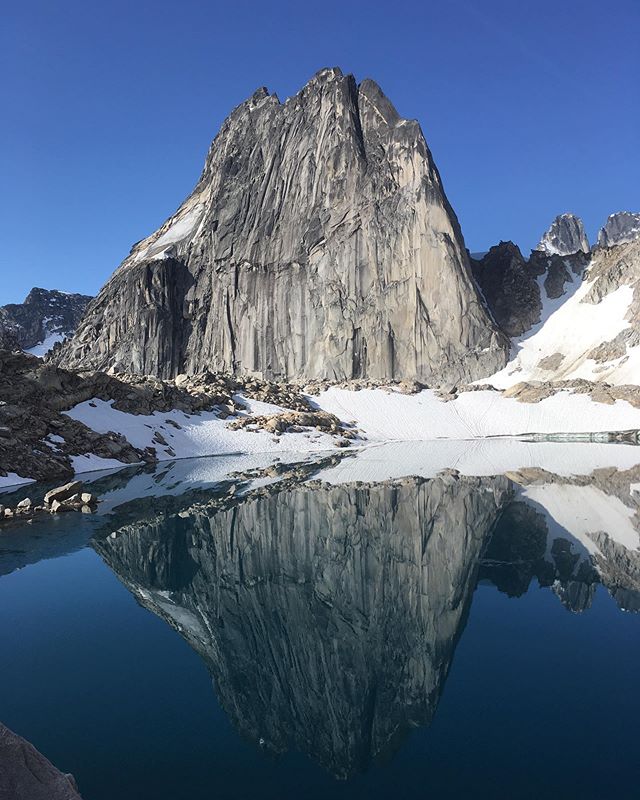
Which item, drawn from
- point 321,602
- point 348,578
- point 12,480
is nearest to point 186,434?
point 12,480

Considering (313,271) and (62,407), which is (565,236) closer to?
(313,271)

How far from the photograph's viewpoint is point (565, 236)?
15338cm

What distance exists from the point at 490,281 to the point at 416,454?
2285 inches

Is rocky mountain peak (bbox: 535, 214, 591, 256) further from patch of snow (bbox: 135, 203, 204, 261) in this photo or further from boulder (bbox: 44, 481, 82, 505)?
boulder (bbox: 44, 481, 82, 505)

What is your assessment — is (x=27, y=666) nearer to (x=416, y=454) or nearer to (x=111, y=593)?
(x=111, y=593)

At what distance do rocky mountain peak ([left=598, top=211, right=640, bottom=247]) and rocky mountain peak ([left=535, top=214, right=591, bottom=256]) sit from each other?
5922 mm

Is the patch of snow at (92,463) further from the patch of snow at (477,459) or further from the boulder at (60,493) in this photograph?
the patch of snow at (477,459)

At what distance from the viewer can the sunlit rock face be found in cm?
780

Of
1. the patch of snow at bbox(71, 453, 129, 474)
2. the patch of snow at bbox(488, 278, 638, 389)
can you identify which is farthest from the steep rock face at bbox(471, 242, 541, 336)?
the patch of snow at bbox(71, 453, 129, 474)

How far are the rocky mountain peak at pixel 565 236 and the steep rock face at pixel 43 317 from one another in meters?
132

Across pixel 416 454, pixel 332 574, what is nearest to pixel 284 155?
pixel 416 454

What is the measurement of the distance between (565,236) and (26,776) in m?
170

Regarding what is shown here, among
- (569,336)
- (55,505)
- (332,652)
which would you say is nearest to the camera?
A: (332,652)

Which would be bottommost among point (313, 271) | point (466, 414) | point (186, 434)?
point (186, 434)
